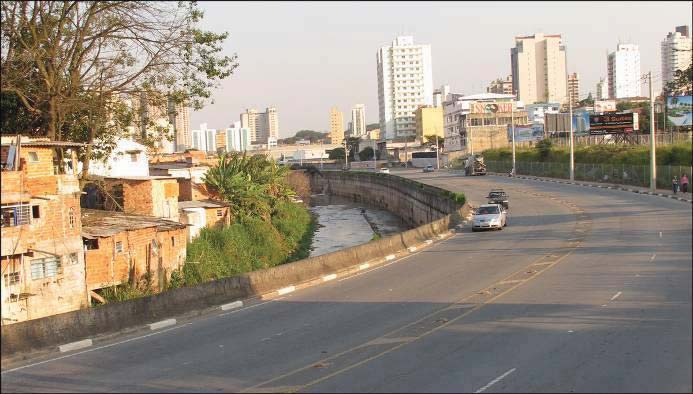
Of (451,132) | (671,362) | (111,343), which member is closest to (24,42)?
(111,343)

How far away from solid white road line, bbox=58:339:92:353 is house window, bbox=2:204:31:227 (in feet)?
33.9

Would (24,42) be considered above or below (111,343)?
above

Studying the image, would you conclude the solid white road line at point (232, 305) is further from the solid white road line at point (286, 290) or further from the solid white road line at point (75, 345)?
the solid white road line at point (75, 345)

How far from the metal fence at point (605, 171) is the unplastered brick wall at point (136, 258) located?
26349 mm

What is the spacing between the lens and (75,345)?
18641 mm

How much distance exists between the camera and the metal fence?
180ft

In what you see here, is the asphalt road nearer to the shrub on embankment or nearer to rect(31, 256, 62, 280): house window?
rect(31, 256, 62, 280): house window

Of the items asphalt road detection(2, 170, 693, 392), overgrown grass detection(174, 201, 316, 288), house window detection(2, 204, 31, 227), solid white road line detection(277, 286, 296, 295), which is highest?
house window detection(2, 204, 31, 227)

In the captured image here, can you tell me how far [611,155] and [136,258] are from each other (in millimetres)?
54223

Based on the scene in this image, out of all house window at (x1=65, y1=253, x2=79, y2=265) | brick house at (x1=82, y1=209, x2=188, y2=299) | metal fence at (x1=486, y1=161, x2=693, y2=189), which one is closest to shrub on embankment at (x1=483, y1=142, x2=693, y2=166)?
metal fence at (x1=486, y1=161, x2=693, y2=189)

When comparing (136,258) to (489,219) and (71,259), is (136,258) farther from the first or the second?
(489,219)

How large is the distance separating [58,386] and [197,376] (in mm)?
2617

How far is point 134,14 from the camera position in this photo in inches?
1329

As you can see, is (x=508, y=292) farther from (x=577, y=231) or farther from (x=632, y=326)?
(x=577, y=231)
